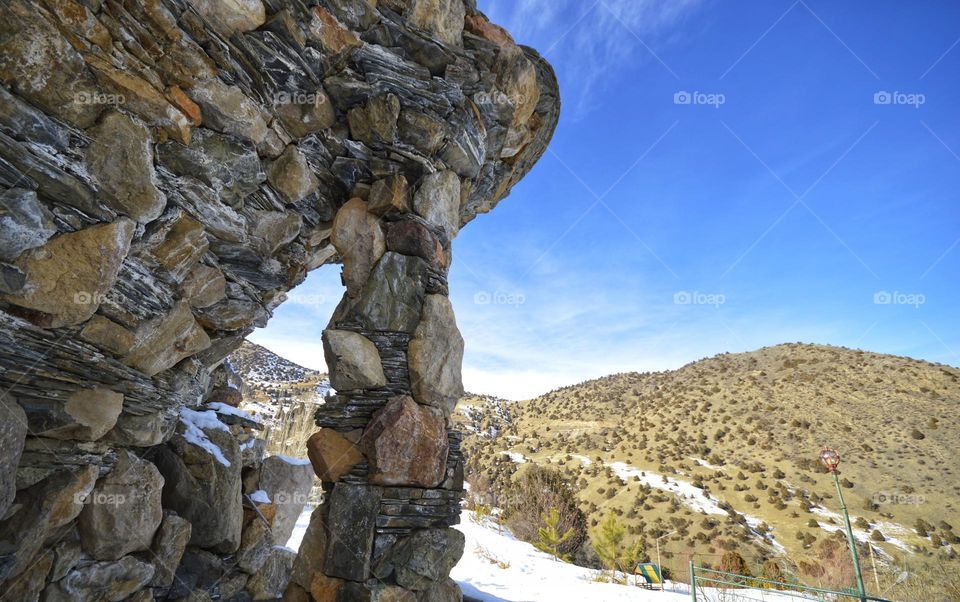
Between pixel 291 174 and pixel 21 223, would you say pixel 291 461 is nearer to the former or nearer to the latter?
pixel 291 174

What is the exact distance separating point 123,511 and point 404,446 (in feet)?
11.1

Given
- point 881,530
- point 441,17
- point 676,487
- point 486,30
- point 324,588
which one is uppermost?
point 486,30

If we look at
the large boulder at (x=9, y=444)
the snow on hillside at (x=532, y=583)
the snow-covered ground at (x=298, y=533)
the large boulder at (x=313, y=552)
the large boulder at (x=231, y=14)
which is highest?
the large boulder at (x=231, y=14)

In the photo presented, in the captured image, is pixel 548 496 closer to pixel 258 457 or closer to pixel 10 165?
pixel 258 457

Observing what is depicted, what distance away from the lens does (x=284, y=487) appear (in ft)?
26.9

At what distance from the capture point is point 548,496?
23.0m

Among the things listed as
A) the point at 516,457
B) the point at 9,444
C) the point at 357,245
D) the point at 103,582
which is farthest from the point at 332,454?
the point at 516,457

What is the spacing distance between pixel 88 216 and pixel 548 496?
2354 centimetres

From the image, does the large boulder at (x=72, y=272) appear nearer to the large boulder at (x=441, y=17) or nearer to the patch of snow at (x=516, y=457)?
A: the large boulder at (x=441, y=17)

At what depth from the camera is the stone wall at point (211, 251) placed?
3.11 metres

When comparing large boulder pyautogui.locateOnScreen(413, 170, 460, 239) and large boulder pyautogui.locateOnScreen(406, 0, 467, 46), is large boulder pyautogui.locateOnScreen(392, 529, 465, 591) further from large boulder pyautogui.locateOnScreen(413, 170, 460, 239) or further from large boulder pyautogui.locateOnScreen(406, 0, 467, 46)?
large boulder pyautogui.locateOnScreen(406, 0, 467, 46)

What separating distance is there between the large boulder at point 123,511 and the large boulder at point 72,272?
83.8 inches

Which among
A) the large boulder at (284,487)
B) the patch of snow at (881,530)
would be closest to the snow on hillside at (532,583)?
the large boulder at (284,487)

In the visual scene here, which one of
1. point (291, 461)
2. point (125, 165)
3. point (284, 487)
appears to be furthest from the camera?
point (291, 461)
